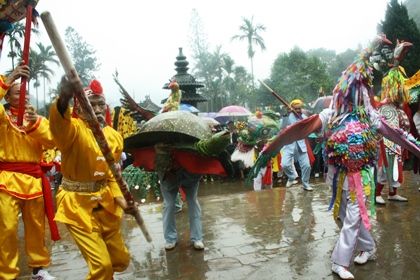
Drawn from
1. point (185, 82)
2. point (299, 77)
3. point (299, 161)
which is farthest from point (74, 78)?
point (299, 77)

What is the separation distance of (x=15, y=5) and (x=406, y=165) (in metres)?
12.3

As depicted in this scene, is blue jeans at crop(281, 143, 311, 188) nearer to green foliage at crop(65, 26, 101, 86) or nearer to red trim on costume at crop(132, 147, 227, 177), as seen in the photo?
red trim on costume at crop(132, 147, 227, 177)

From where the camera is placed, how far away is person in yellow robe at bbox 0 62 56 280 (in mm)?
3465

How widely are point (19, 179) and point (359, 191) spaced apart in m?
3.29

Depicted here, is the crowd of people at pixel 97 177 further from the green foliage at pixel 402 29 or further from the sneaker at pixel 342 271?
the green foliage at pixel 402 29

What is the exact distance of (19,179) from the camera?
367cm

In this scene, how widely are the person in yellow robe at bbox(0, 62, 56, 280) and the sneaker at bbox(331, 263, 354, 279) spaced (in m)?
2.82

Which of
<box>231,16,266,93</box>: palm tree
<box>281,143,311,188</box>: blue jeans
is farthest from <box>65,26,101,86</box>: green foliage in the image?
<box>281,143,311,188</box>: blue jeans

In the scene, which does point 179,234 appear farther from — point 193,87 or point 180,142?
point 193,87

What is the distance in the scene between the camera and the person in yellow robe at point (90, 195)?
2.82 metres

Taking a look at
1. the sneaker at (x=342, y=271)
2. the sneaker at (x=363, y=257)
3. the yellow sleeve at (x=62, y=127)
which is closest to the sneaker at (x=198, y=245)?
the sneaker at (x=342, y=271)

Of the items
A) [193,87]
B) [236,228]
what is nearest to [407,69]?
[193,87]

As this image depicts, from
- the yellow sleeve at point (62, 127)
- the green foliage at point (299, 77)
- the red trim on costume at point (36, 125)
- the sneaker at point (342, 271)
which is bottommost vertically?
the sneaker at point (342, 271)

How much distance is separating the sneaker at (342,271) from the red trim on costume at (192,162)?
1432 mm
